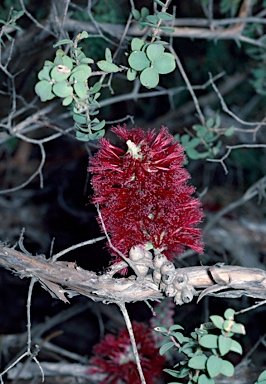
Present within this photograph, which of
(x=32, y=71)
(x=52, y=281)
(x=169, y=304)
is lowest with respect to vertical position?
(x=169, y=304)

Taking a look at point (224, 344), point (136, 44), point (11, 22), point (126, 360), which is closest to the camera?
point (224, 344)

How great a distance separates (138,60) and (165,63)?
1.3 inches

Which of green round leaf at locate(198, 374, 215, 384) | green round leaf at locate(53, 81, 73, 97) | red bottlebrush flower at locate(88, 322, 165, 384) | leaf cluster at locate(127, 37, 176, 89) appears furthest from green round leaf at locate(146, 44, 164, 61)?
red bottlebrush flower at locate(88, 322, 165, 384)

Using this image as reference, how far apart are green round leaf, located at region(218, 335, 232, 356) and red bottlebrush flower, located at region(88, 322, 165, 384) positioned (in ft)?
1.73

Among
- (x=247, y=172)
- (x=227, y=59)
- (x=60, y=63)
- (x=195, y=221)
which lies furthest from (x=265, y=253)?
(x=60, y=63)

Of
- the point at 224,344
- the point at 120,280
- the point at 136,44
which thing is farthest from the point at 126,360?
the point at 136,44

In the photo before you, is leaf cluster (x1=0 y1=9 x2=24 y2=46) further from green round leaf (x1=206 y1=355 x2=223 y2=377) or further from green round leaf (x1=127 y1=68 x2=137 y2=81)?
green round leaf (x1=206 y1=355 x2=223 y2=377)

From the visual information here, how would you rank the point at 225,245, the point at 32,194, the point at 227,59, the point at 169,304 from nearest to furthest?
the point at 169,304
the point at 225,245
the point at 32,194
the point at 227,59

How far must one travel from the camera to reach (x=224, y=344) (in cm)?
53

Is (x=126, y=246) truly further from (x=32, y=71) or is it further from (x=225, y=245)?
(x=32, y=71)

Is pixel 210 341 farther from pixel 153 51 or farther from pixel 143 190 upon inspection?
pixel 153 51

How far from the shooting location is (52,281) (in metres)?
0.67

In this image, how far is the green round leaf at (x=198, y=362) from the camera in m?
0.59

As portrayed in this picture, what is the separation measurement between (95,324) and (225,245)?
2.06 ft
